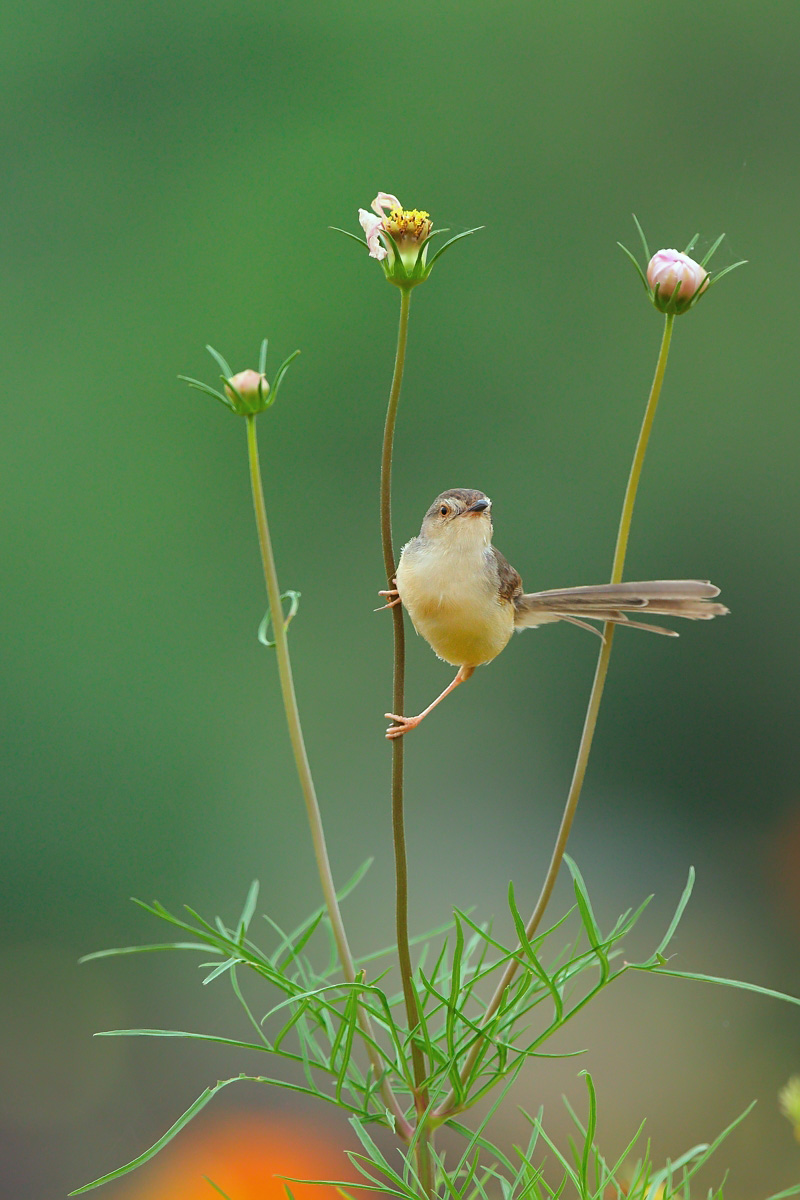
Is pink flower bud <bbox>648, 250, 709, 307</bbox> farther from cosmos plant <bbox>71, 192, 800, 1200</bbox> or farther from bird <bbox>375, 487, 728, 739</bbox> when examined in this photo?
bird <bbox>375, 487, 728, 739</bbox>

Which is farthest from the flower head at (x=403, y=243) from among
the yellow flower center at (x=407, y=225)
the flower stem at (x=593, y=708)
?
the flower stem at (x=593, y=708)

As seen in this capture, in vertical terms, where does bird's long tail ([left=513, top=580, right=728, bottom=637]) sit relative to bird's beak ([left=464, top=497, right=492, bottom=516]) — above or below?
below

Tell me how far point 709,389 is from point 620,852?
500 mm

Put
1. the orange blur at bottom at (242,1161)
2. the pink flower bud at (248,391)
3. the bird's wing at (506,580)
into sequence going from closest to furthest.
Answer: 1. the pink flower bud at (248,391)
2. the bird's wing at (506,580)
3. the orange blur at bottom at (242,1161)

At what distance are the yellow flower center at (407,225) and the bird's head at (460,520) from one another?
0.50ft

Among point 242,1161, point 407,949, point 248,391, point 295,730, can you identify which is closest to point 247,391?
point 248,391

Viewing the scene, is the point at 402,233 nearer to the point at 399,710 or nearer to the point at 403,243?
the point at 403,243

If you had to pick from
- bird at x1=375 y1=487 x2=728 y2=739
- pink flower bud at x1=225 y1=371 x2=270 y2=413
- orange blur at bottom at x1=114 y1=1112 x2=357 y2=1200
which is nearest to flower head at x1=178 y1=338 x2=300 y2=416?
pink flower bud at x1=225 y1=371 x2=270 y2=413

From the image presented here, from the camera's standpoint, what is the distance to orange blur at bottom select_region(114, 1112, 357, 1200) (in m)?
0.88

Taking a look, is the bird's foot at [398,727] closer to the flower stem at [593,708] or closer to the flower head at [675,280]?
the flower stem at [593,708]

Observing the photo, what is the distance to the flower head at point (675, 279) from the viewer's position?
424 millimetres

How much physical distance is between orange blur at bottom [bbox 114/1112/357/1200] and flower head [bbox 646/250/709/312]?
2.38 ft

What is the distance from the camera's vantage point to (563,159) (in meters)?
1.14

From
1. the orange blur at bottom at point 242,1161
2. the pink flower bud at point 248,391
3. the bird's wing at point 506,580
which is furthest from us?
the orange blur at bottom at point 242,1161
